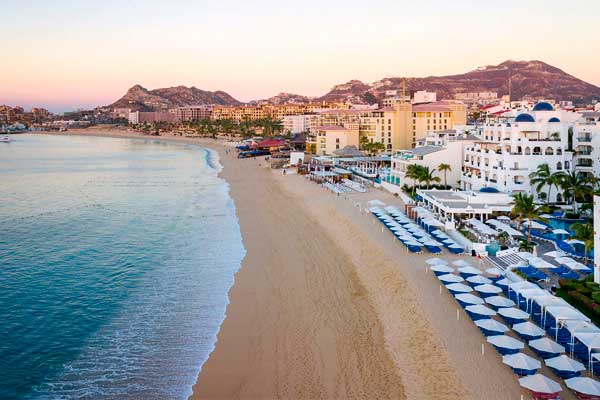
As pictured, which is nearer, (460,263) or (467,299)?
(467,299)

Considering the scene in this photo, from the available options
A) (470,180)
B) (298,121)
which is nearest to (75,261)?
(470,180)

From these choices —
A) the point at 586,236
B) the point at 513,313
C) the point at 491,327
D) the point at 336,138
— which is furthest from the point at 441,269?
the point at 336,138

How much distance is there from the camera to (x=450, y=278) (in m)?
19.9

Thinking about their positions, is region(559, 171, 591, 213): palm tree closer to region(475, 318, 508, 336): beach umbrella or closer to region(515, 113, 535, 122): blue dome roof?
region(515, 113, 535, 122): blue dome roof

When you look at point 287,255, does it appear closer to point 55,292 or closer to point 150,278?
point 150,278

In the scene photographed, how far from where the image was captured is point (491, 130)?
131ft

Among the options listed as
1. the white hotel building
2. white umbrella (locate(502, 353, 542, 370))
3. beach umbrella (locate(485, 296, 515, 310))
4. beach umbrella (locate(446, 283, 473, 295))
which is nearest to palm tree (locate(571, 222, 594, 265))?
beach umbrella (locate(485, 296, 515, 310))

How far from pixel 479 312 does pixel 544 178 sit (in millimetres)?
20640

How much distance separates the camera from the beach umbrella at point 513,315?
15977mm

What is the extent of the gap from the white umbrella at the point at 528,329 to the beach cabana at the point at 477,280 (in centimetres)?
372

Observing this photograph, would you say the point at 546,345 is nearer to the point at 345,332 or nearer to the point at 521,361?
the point at 521,361

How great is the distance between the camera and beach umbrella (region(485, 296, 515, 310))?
17.1 meters

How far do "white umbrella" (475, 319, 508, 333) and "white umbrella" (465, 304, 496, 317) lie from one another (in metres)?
0.64

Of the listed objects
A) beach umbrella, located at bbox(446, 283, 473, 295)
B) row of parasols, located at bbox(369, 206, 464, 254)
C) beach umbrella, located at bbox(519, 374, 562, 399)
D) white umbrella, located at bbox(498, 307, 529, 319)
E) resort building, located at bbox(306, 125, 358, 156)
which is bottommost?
beach umbrella, located at bbox(519, 374, 562, 399)
